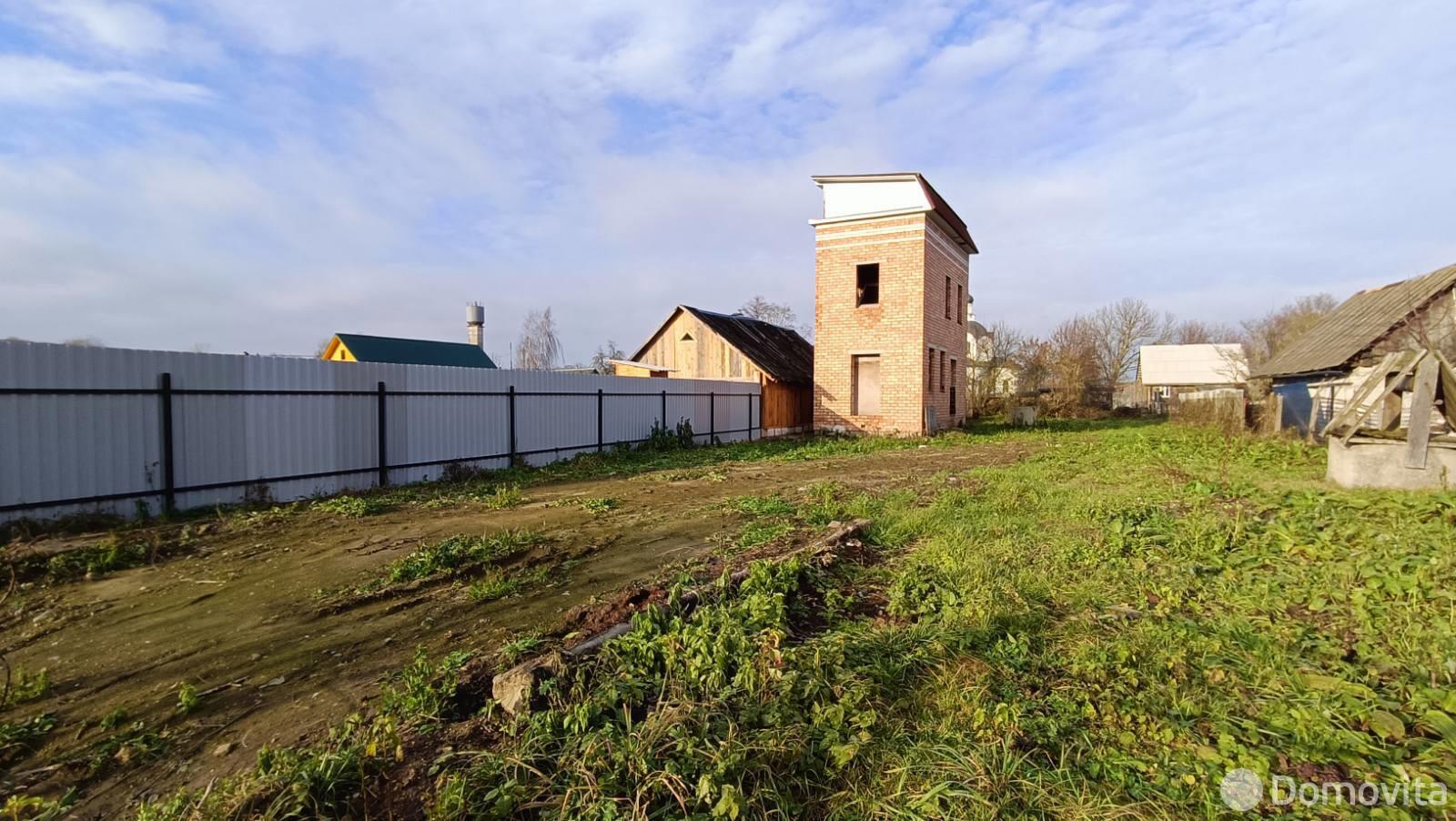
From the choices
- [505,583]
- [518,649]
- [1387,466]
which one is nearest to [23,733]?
[518,649]

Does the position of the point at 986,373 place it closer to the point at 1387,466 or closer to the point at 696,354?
the point at 696,354

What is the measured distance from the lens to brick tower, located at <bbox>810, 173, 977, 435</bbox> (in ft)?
59.6

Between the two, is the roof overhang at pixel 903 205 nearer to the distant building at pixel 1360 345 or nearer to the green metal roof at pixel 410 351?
the distant building at pixel 1360 345

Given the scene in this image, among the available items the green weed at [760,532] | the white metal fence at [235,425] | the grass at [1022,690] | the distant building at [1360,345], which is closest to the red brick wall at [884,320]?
the distant building at [1360,345]

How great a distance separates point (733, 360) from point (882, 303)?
5.31 meters

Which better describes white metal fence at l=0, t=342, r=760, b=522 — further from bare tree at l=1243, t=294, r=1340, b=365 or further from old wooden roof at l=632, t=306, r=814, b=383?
bare tree at l=1243, t=294, r=1340, b=365

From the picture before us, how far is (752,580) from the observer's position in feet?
13.4

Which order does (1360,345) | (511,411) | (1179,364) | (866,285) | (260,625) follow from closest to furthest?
(260,625), (511,411), (1360,345), (866,285), (1179,364)

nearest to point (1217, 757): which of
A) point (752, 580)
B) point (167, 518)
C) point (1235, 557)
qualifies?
point (752, 580)

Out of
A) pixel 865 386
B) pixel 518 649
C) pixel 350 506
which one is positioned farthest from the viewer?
pixel 865 386

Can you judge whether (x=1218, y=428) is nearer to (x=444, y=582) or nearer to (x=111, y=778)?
(x=444, y=582)

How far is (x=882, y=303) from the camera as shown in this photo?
1867 cm

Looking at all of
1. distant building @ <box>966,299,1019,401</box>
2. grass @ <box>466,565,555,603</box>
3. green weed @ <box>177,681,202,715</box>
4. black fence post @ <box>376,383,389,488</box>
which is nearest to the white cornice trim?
distant building @ <box>966,299,1019,401</box>

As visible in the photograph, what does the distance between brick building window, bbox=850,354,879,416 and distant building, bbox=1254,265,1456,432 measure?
11.3m
